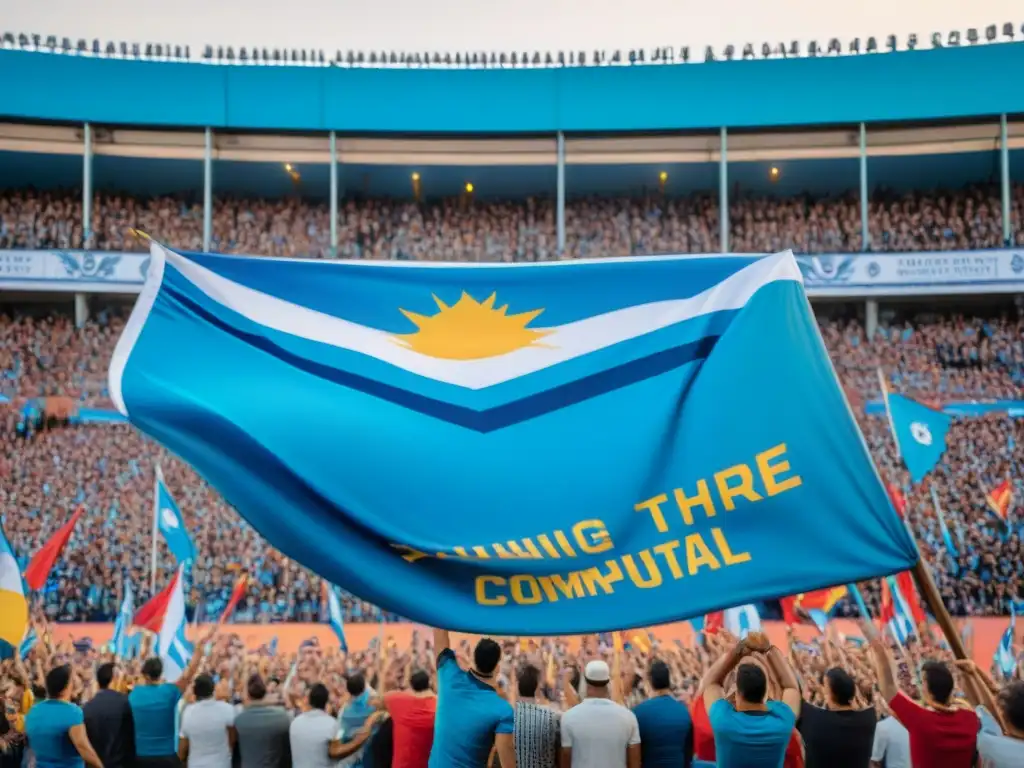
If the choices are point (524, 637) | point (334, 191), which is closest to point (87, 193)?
point (334, 191)

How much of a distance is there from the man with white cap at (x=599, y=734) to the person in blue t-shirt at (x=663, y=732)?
0.64 ft

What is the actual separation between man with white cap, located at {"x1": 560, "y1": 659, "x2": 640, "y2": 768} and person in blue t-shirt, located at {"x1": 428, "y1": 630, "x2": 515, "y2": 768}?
10.4 inches

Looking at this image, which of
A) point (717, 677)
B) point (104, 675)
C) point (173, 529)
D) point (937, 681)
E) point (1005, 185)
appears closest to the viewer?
point (717, 677)

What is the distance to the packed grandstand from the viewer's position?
200 inches

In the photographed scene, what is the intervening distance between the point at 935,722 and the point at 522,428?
2133 mm

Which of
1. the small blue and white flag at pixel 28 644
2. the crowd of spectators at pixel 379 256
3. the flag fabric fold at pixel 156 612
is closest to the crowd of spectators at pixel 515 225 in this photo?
the crowd of spectators at pixel 379 256

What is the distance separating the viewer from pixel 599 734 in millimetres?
4984

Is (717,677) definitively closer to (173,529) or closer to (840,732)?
(840,732)

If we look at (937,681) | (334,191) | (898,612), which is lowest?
(898,612)

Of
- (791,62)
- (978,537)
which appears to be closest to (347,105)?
(791,62)

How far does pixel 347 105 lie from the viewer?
98.8ft

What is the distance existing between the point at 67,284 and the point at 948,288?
21.3 meters

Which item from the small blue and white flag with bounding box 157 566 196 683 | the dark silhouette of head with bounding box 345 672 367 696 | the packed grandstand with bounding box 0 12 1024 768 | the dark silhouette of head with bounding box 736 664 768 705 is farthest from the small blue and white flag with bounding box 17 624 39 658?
the dark silhouette of head with bounding box 736 664 768 705

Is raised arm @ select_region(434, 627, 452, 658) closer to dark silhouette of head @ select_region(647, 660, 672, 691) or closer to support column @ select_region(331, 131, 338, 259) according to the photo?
dark silhouette of head @ select_region(647, 660, 672, 691)
